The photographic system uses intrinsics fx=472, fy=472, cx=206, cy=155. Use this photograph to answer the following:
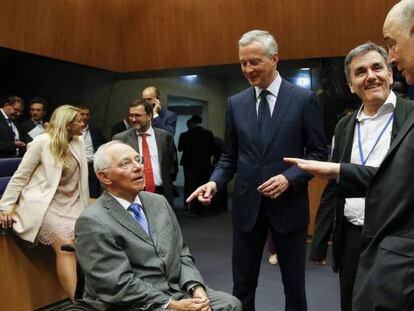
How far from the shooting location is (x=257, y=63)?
204cm

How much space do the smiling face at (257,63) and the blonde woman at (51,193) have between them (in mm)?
1630

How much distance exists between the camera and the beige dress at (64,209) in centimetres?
315

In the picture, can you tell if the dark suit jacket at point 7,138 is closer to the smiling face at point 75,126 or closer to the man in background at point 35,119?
the man in background at point 35,119

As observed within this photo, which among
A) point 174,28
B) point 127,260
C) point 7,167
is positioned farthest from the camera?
point 174,28

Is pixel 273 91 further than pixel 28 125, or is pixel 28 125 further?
pixel 28 125

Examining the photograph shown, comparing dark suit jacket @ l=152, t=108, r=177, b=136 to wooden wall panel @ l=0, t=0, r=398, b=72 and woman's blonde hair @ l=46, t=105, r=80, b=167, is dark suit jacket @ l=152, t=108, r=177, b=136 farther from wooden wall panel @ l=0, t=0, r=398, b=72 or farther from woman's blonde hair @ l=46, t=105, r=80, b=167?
wooden wall panel @ l=0, t=0, r=398, b=72

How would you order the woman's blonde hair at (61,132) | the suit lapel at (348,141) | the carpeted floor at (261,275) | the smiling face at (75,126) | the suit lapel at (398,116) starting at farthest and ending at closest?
the carpeted floor at (261,275), the smiling face at (75,126), the woman's blonde hair at (61,132), the suit lapel at (348,141), the suit lapel at (398,116)

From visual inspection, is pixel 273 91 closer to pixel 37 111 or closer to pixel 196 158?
pixel 37 111

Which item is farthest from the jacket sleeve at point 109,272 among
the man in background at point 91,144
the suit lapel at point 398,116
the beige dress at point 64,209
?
the man in background at point 91,144

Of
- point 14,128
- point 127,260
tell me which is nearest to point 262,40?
point 127,260

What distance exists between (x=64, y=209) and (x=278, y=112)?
1815 millimetres

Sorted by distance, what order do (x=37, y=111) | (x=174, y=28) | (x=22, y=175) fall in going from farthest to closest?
1. (x=174, y=28)
2. (x=37, y=111)
3. (x=22, y=175)

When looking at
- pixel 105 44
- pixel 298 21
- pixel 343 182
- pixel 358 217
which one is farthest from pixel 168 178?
pixel 105 44

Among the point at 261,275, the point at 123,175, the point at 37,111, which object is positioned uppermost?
the point at 37,111
